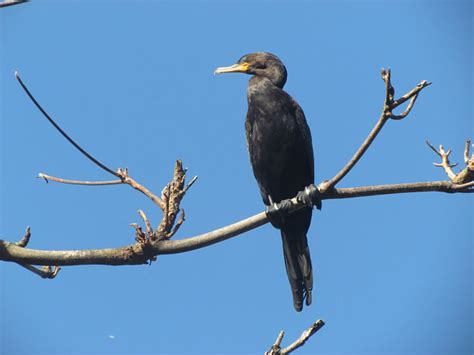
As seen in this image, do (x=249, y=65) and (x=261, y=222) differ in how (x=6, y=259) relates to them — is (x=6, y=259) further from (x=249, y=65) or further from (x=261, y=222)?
(x=249, y=65)

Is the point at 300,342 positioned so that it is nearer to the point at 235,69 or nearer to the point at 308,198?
the point at 308,198

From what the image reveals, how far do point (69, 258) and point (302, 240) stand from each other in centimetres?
214

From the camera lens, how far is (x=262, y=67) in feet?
18.1

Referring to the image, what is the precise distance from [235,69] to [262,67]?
0.86 feet

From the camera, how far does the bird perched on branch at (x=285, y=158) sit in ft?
16.1

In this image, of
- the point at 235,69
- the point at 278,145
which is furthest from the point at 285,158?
the point at 235,69

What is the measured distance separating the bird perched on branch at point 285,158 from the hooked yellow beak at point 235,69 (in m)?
0.52

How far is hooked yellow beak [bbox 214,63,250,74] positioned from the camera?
5588 mm

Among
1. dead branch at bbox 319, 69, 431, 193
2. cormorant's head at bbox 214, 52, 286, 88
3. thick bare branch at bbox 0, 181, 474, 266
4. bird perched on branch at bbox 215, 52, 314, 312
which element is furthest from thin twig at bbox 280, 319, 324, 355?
cormorant's head at bbox 214, 52, 286, 88

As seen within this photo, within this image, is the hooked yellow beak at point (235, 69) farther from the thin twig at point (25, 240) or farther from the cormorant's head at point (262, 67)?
the thin twig at point (25, 240)

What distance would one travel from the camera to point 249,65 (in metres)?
5.58

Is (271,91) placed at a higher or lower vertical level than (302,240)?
higher

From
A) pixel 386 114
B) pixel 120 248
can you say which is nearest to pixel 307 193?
pixel 386 114

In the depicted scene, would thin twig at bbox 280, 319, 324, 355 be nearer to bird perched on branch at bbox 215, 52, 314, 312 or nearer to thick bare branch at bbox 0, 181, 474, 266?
thick bare branch at bbox 0, 181, 474, 266
